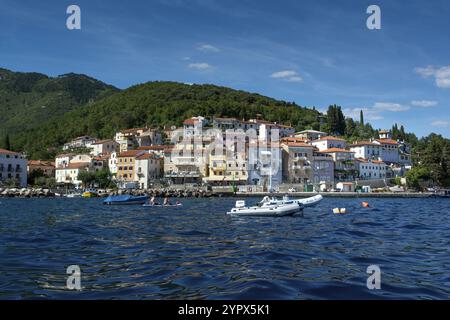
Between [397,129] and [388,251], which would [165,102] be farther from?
[388,251]

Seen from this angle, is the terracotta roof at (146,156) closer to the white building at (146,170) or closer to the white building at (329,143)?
the white building at (146,170)

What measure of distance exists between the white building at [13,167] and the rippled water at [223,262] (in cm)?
7259

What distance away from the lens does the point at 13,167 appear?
3489 inches

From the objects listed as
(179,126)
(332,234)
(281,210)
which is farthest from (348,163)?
(332,234)

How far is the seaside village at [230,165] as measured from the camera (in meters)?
88.1

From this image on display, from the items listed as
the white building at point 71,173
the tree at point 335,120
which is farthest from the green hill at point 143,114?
the white building at point 71,173

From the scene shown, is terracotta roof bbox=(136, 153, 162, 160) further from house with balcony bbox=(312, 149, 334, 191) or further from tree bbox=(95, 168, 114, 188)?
house with balcony bbox=(312, 149, 334, 191)

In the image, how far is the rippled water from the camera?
10.3 meters

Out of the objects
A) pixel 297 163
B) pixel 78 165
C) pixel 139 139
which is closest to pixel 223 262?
pixel 297 163

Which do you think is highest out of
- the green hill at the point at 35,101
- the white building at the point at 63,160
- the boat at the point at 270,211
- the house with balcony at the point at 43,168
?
the green hill at the point at 35,101

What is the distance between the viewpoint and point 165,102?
146375 millimetres

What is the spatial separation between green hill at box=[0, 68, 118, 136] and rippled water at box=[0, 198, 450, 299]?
145016 millimetres

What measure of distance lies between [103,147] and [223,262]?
332ft

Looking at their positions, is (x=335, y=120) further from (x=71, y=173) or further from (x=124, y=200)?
(x=124, y=200)
